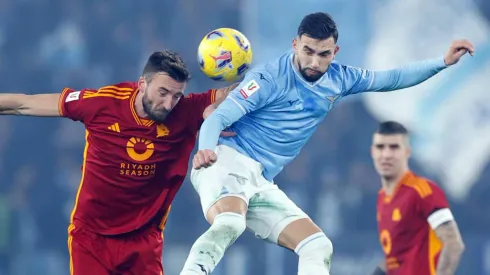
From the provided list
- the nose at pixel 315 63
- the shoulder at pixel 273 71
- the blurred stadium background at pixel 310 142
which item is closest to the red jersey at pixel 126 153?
the shoulder at pixel 273 71

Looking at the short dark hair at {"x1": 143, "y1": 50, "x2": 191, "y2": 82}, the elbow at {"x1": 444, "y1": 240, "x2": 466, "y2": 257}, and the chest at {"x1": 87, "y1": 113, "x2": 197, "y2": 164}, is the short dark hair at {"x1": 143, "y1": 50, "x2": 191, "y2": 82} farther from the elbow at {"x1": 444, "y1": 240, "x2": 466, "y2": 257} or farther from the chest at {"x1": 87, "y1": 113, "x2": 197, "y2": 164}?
the elbow at {"x1": 444, "y1": 240, "x2": 466, "y2": 257}

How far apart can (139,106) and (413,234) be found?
2.78m

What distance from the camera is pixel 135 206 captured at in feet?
24.1

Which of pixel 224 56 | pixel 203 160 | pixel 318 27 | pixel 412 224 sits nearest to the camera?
pixel 203 160

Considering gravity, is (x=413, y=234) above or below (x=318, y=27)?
below

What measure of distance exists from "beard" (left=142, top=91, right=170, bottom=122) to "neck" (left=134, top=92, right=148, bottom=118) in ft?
0.17

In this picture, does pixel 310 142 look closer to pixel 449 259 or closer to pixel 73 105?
pixel 449 259

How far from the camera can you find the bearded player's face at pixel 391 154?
30.5 ft

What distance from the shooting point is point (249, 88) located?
22.2 feet

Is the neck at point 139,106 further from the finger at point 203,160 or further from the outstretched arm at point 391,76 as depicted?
the outstretched arm at point 391,76

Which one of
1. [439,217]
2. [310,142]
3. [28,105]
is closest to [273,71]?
[28,105]

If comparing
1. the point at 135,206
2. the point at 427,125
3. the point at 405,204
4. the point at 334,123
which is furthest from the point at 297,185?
the point at 135,206

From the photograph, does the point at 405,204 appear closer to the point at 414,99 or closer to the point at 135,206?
the point at 135,206

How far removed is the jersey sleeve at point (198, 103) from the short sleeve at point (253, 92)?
44 centimetres
